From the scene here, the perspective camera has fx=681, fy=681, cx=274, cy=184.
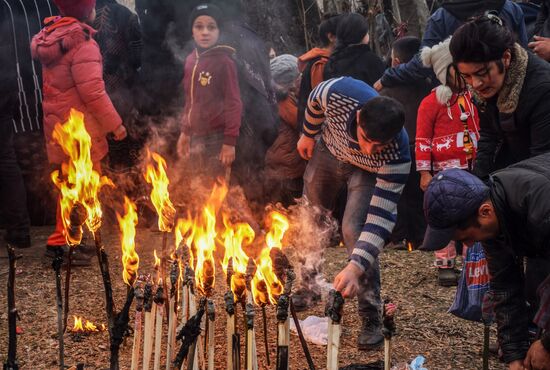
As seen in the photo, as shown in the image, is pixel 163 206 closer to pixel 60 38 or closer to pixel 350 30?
pixel 60 38

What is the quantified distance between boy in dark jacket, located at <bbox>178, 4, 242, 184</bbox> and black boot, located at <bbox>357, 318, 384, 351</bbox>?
267 cm

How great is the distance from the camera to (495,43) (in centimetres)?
397

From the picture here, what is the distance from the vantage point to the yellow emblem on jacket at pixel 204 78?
705cm

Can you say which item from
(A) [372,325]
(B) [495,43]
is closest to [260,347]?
(A) [372,325]

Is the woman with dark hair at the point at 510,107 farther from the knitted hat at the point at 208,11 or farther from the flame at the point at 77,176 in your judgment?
the knitted hat at the point at 208,11

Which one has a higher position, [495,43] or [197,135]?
[495,43]

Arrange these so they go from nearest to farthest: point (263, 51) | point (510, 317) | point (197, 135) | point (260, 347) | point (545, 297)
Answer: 1. point (545, 297)
2. point (510, 317)
3. point (260, 347)
4. point (197, 135)
5. point (263, 51)

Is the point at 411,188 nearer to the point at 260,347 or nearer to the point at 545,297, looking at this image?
the point at 260,347

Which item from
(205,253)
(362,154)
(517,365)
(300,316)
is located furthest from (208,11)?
(517,365)

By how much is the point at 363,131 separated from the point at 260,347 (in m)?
1.82

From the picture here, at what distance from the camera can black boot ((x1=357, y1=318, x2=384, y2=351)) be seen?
5023 millimetres

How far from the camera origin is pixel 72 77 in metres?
6.45

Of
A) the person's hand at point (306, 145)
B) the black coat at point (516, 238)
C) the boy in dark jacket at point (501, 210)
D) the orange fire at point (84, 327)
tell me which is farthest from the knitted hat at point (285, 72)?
the boy in dark jacket at point (501, 210)

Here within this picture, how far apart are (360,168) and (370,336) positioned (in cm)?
126
